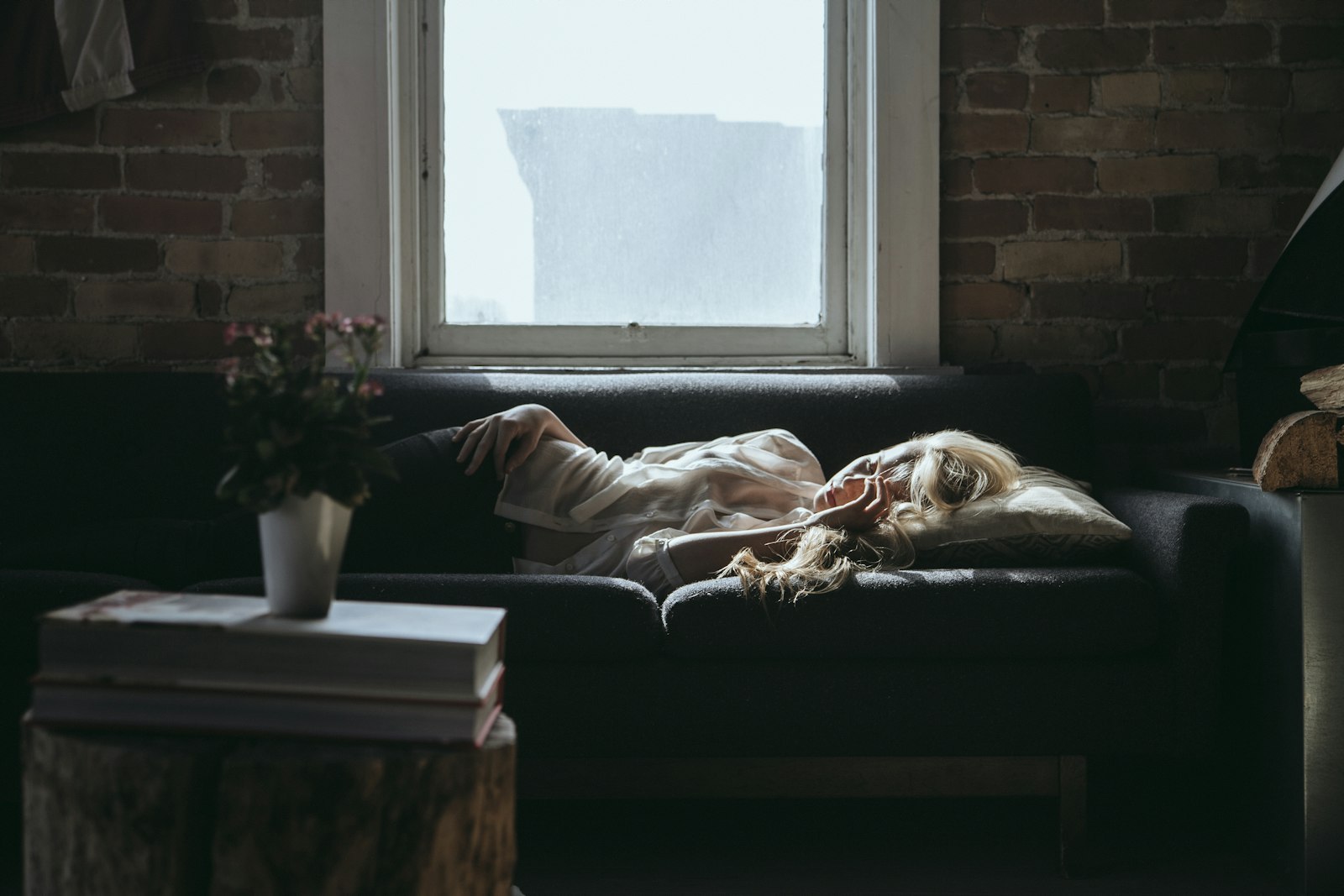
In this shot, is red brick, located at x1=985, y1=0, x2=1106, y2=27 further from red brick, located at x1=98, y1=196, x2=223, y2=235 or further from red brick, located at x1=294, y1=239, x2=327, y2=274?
red brick, located at x1=98, y1=196, x2=223, y2=235

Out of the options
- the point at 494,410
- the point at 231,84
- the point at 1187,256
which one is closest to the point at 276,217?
the point at 231,84

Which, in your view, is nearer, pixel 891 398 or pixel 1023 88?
pixel 891 398

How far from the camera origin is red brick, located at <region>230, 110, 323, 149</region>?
2.54 meters

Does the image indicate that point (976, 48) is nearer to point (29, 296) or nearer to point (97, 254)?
point (97, 254)

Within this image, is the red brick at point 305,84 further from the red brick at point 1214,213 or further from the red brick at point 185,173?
the red brick at point 1214,213

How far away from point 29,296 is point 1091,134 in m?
2.75

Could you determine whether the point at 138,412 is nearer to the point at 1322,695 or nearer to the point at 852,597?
the point at 852,597

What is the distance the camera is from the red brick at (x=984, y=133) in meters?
2.57

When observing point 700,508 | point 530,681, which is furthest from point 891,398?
point 530,681

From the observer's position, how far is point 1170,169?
2564 mm

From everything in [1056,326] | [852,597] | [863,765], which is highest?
[1056,326]

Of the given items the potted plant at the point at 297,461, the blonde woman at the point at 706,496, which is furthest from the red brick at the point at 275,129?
the potted plant at the point at 297,461

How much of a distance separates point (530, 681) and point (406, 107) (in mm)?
1709

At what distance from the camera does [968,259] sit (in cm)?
260
